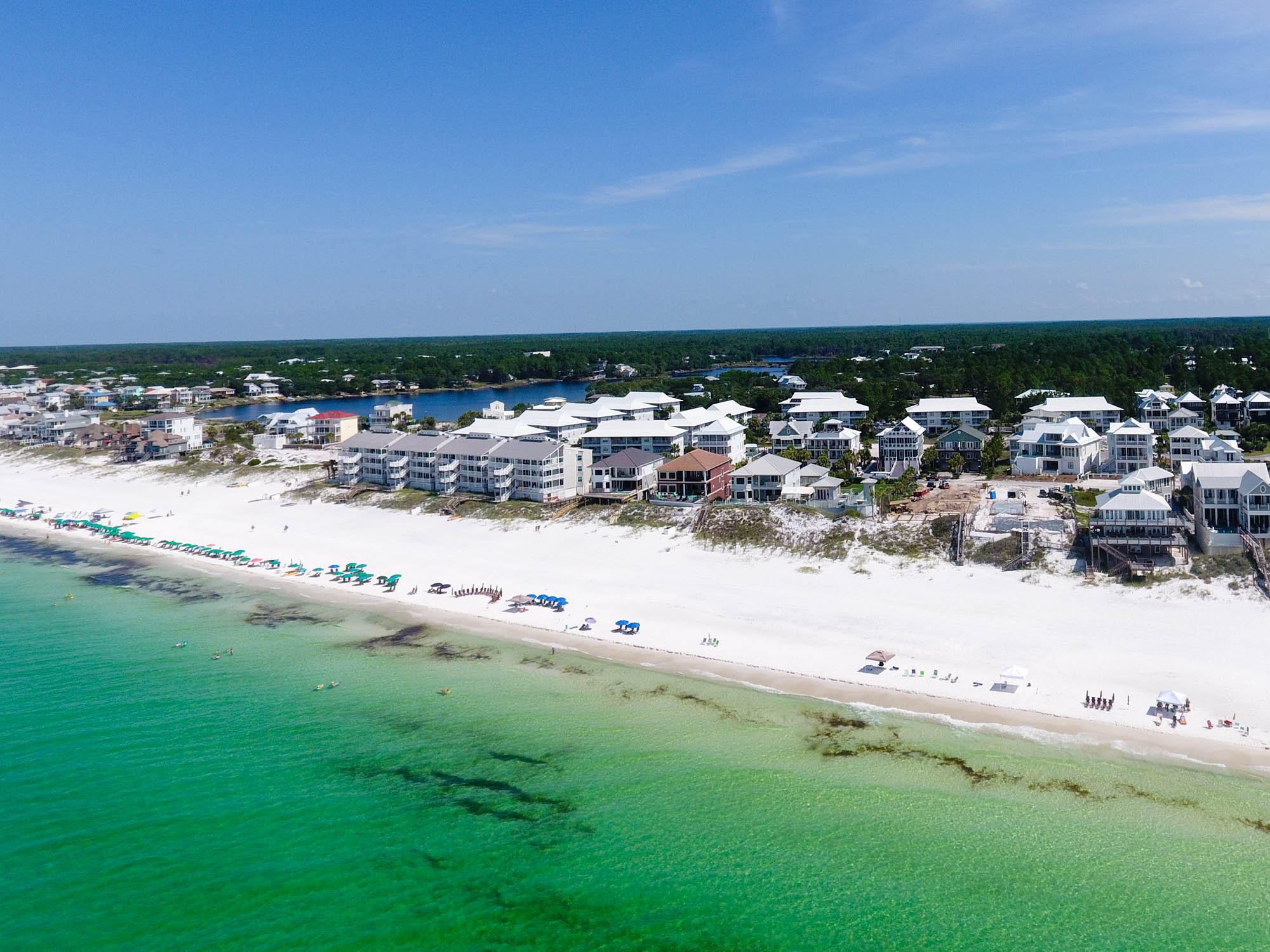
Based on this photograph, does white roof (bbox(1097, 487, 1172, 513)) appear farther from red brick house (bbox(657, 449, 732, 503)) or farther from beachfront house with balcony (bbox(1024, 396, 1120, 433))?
beachfront house with balcony (bbox(1024, 396, 1120, 433))

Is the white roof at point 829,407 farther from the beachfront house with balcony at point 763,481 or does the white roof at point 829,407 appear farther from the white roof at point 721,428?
the beachfront house with balcony at point 763,481

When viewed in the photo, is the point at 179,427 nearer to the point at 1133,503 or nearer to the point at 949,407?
the point at 949,407

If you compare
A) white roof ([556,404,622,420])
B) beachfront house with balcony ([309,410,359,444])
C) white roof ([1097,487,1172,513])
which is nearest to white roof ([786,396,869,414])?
white roof ([556,404,622,420])

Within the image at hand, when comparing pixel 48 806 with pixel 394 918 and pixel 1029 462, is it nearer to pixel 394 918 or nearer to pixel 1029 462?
pixel 394 918

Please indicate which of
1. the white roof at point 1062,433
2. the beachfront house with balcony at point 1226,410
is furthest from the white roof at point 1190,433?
the beachfront house with balcony at point 1226,410

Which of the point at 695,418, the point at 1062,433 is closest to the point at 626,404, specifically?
the point at 695,418
